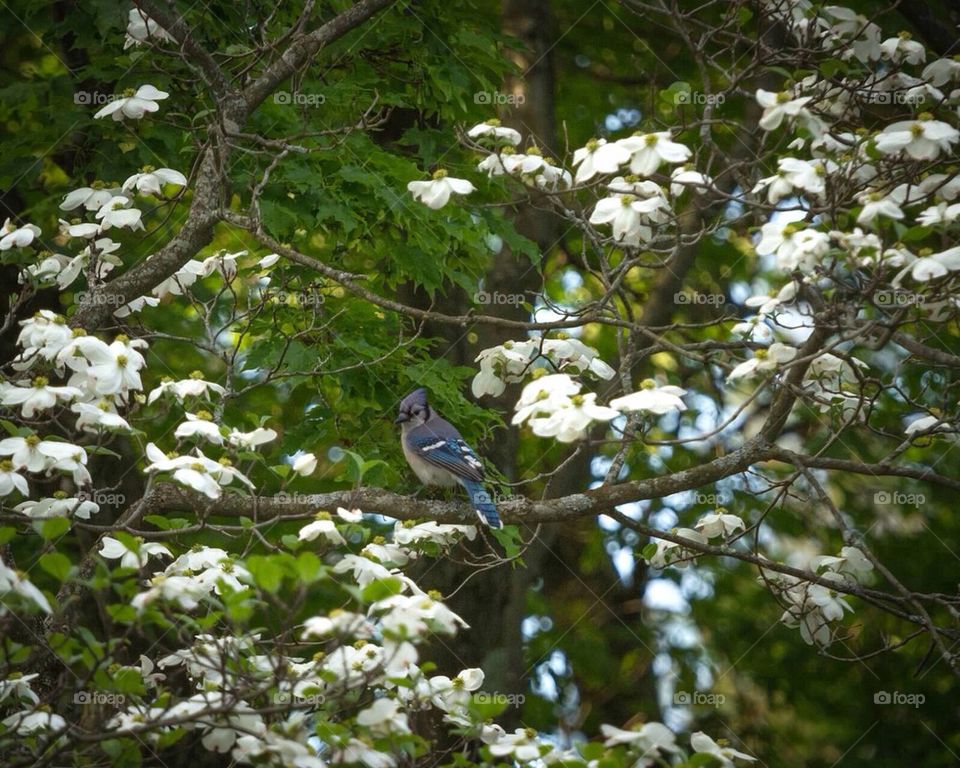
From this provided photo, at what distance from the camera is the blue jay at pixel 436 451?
5.40 m

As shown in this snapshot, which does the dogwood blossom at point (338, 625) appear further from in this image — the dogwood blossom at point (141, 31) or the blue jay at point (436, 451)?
the dogwood blossom at point (141, 31)

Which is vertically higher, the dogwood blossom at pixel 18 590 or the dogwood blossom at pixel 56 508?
the dogwood blossom at pixel 18 590

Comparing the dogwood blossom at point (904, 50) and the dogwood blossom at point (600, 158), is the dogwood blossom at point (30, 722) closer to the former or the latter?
the dogwood blossom at point (600, 158)

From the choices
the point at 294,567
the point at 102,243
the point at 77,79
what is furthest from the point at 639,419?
the point at 77,79

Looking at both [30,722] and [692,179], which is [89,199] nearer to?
[30,722]

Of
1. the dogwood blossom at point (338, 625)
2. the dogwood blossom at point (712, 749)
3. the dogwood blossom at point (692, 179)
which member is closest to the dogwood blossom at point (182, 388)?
the dogwood blossom at point (338, 625)

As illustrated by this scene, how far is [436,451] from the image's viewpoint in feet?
18.9

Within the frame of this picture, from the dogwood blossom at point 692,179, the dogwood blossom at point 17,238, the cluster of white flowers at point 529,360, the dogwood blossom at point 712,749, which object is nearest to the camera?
the dogwood blossom at point 712,749

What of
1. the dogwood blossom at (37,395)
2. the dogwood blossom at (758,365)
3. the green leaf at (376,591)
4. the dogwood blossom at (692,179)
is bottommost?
the green leaf at (376,591)

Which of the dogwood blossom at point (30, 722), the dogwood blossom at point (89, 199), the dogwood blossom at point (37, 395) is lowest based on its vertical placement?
the dogwood blossom at point (30, 722)

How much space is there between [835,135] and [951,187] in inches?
20.5

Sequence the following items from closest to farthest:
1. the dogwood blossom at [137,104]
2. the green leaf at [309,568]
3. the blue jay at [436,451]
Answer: the green leaf at [309,568] < the dogwood blossom at [137,104] < the blue jay at [436,451]

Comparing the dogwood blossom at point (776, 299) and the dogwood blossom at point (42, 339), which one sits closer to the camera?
the dogwood blossom at point (42, 339)

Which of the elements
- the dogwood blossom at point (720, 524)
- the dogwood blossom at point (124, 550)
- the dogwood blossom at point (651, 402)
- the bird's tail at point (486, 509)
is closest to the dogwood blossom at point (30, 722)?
the dogwood blossom at point (124, 550)
